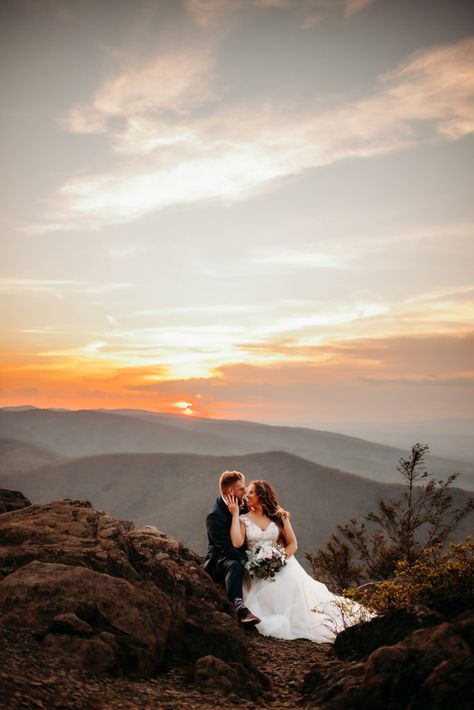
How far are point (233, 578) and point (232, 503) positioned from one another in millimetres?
1205

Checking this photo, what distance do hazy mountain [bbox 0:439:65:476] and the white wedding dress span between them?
111 meters

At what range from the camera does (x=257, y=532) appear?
898cm

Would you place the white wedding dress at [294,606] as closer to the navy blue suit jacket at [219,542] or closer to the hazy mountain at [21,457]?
the navy blue suit jacket at [219,542]

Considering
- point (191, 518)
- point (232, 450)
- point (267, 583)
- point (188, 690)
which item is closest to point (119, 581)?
point (188, 690)

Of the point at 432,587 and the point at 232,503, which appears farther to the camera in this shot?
the point at 232,503

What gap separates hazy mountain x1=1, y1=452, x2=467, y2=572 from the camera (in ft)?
259

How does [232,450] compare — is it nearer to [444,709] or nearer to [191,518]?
[191,518]

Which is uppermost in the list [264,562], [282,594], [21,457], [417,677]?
[417,677]

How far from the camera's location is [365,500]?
272ft

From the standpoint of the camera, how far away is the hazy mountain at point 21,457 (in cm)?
11781

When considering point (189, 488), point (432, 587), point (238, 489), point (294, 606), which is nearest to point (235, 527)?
point (238, 489)

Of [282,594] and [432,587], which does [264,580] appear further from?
[432,587]

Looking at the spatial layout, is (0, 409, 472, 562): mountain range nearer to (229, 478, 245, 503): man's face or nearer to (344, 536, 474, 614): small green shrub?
(229, 478, 245, 503): man's face

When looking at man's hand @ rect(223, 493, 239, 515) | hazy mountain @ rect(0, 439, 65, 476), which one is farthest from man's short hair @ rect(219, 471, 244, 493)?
hazy mountain @ rect(0, 439, 65, 476)
